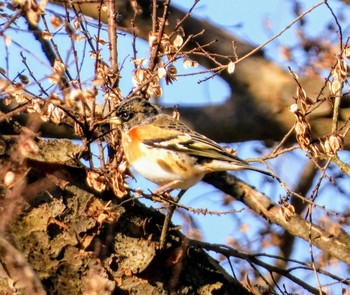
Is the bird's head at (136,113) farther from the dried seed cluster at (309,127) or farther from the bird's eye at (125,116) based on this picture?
the dried seed cluster at (309,127)

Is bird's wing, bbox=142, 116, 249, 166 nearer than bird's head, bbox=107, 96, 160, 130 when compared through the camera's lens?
Yes

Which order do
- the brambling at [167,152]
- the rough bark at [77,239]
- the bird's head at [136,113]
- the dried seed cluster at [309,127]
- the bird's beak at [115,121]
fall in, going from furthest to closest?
the bird's head at [136,113] < the brambling at [167,152] < the bird's beak at [115,121] < the dried seed cluster at [309,127] < the rough bark at [77,239]

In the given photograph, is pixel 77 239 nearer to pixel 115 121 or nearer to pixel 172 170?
pixel 115 121

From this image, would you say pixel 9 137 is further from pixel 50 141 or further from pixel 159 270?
pixel 159 270

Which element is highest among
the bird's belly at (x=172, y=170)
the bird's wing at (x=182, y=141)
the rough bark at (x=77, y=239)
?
the bird's wing at (x=182, y=141)

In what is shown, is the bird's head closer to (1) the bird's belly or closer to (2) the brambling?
(2) the brambling

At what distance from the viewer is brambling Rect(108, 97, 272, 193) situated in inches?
203

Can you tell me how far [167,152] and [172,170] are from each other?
21cm

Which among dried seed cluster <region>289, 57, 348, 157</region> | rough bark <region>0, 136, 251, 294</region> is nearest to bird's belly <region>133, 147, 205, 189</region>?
rough bark <region>0, 136, 251, 294</region>

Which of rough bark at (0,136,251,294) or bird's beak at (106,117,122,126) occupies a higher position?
bird's beak at (106,117,122,126)

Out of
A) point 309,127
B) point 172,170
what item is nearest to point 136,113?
point 172,170

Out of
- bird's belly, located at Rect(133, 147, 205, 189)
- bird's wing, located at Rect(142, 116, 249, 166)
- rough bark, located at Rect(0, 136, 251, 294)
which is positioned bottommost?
rough bark, located at Rect(0, 136, 251, 294)

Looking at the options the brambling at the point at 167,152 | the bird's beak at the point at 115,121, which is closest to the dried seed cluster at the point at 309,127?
the brambling at the point at 167,152

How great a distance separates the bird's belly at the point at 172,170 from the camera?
523 cm
